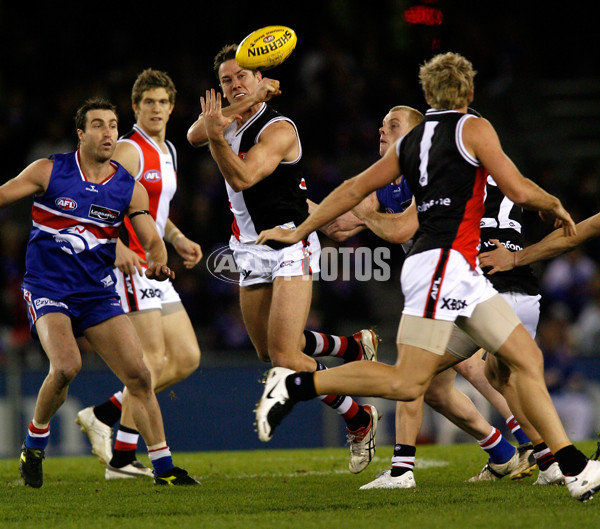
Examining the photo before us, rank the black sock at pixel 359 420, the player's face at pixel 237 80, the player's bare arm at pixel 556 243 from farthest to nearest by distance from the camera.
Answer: the black sock at pixel 359 420 → the player's face at pixel 237 80 → the player's bare arm at pixel 556 243

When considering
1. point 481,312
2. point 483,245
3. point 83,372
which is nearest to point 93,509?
point 481,312

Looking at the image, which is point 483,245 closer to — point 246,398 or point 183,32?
point 246,398

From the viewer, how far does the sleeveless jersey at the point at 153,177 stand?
26.8 feet

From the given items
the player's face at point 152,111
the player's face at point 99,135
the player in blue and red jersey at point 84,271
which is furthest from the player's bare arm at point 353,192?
the player's face at point 152,111

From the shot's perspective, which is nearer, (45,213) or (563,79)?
(45,213)

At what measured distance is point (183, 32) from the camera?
60.9ft

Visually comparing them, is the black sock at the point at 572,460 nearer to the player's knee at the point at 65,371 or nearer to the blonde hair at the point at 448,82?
the blonde hair at the point at 448,82

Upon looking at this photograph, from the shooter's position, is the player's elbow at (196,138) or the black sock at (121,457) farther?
the black sock at (121,457)

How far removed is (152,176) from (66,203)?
1542 millimetres

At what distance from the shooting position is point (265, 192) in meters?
6.98

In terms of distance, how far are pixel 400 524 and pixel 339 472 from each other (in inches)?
121

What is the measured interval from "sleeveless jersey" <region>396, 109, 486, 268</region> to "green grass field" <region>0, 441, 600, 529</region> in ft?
4.64

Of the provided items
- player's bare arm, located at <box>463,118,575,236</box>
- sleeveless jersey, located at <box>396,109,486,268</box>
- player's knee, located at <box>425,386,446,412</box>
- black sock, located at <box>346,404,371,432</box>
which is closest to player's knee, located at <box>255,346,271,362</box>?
black sock, located at <box>346,404,371,432</box>

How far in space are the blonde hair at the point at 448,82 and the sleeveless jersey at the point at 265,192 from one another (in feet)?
5.29
